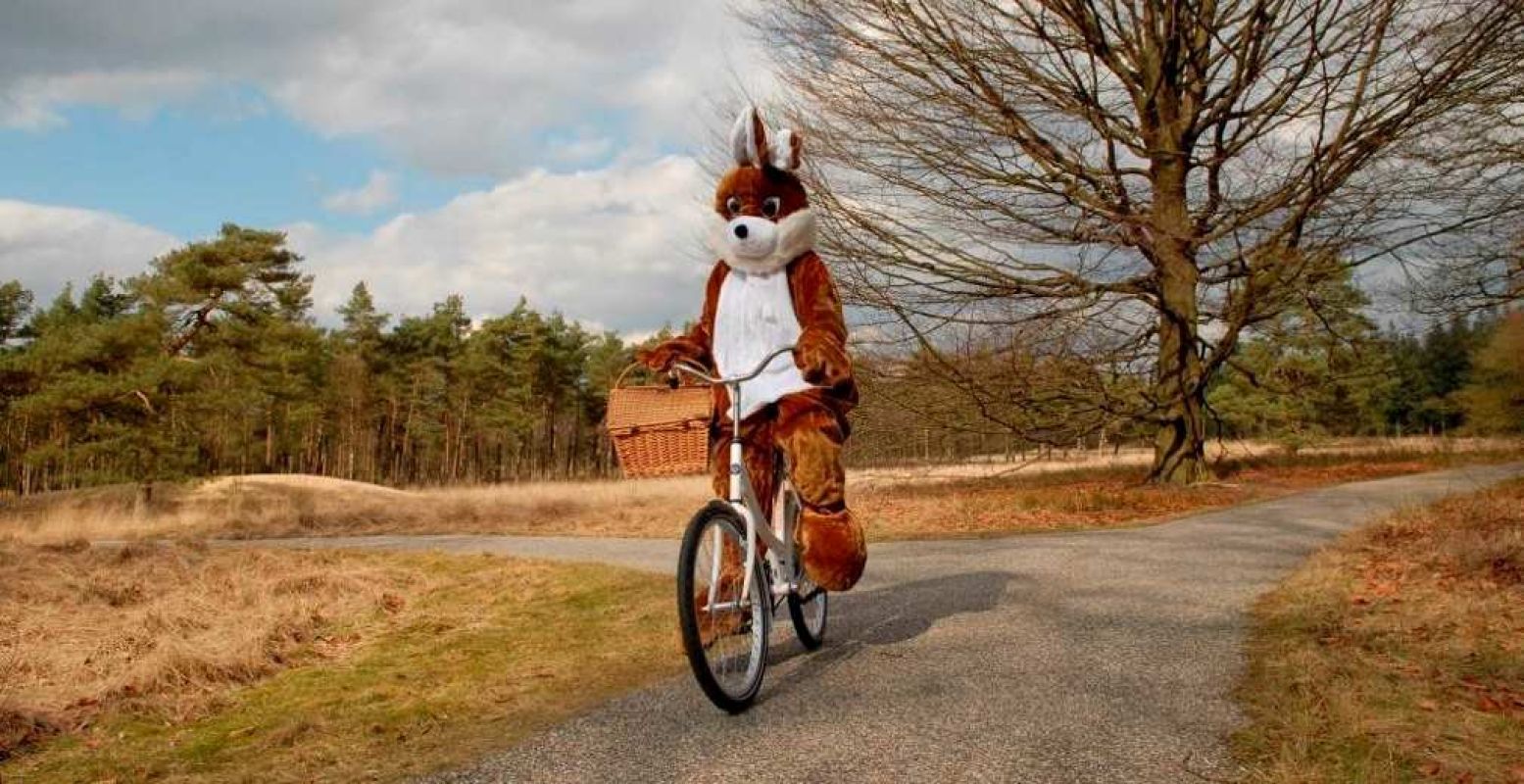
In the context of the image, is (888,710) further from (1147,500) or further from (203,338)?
(203,338)

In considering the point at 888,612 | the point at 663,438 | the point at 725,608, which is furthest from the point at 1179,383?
the point at 725,608

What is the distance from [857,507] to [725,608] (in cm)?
1059

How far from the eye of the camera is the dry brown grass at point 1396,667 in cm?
309

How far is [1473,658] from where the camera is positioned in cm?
435

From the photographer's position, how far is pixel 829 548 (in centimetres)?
429

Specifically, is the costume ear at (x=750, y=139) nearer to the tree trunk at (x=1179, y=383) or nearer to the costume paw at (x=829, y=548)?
the costume paw at (x=829, y=548)

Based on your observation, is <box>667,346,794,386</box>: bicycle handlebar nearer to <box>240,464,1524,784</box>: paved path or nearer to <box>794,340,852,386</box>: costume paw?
<box>794,340,852,386</box>: costume paw

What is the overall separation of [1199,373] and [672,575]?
1007 cm

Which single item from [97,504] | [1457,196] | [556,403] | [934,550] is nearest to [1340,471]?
[1457,196]

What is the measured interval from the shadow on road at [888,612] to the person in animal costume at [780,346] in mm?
511

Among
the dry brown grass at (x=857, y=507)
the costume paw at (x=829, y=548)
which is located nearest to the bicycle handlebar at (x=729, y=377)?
the costume paw at (x=829, y=548)

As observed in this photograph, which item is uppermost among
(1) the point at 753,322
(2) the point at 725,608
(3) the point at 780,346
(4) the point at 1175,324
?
(4) the point at 1175,324

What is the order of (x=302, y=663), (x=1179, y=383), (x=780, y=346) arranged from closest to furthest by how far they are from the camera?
1. (x=780, y=346)
2. (x=302, y=663)
3. (x=1179, y=383)

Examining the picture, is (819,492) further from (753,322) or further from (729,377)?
(753,322)
